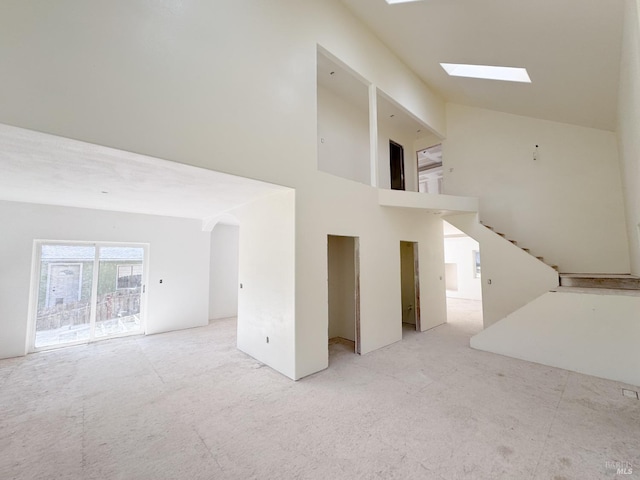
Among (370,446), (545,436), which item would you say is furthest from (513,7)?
(370,446)

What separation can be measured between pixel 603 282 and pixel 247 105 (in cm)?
623

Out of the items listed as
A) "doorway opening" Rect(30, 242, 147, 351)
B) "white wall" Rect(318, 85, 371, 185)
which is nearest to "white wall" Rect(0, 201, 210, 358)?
"doorway opening" Rect(30, 242, 147, 351)

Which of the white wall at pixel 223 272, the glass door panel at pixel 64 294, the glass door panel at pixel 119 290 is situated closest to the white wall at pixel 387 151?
the white wall at pixel 223 272

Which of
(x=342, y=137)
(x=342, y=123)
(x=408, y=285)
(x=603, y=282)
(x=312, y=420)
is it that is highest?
(x=342, y=123)

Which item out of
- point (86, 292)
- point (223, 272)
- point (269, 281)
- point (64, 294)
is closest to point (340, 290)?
point (269, 281)

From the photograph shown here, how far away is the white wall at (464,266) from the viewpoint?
36.6ft

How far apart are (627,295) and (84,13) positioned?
7027 mm

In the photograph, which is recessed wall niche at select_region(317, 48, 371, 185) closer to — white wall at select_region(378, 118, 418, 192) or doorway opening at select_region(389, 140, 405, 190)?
white wall at select_region(378, 118, 418, 192)

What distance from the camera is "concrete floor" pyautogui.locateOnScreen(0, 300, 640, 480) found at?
2.12 m

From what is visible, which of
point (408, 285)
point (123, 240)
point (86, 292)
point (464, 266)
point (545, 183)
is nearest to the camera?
point (86, 292)

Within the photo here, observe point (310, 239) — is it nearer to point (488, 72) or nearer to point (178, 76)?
point (178, 76)

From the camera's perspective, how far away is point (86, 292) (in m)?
5.36

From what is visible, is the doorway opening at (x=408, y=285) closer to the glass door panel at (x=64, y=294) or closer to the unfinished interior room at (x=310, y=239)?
the unfinished interior room at (x=310, y=239)

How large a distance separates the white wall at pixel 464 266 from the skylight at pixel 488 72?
7257 mm
